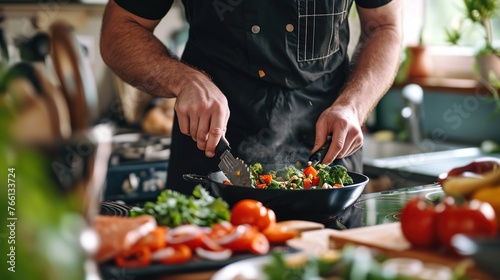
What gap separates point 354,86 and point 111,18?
28.3 inches

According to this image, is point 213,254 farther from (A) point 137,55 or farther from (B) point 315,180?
(A) point 137,55

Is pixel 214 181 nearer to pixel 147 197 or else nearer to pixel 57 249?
pixel 57 249

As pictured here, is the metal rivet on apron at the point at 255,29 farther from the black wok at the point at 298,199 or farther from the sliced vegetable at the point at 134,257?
the sliced vegetable at the point at 134,257

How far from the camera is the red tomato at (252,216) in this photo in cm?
134

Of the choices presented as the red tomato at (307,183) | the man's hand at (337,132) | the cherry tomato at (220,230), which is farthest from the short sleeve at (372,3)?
the cherry tomato at (220,230)

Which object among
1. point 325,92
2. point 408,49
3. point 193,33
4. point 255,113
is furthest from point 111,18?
point 408,49

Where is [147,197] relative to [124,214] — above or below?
below

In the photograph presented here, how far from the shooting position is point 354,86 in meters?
2.12

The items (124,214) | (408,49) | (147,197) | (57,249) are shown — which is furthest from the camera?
(408,49)

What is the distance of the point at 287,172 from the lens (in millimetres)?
1720

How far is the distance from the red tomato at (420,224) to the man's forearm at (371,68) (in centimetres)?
79

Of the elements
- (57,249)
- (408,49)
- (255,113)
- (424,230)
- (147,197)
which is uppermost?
(57,249)

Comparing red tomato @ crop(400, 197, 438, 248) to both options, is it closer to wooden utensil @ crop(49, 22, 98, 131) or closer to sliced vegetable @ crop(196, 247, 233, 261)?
sliced vegetable @ crop(196, 247, 233, 261)

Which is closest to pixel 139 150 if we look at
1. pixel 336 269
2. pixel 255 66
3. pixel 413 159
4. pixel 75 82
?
pixel 413 159
